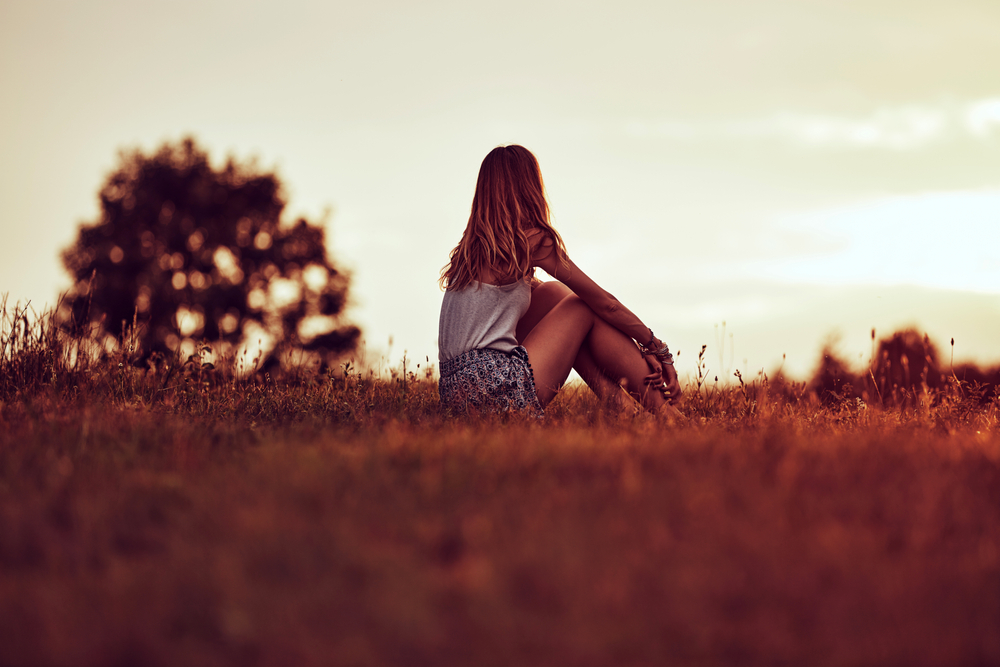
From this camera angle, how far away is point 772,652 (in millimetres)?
1726

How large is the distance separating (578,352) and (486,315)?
774 mm

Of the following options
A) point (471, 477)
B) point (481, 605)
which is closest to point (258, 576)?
point (481, 605)

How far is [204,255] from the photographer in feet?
71.3

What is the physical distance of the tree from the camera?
20.2m

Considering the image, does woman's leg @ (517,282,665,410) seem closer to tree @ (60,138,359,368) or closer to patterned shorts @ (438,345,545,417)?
patterned shorts @ (438,345,545,417)

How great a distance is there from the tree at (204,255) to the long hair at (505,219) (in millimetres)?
16608

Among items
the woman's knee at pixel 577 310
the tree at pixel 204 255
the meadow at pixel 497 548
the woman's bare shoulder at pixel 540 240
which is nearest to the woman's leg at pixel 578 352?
the woman's knee at pixel 577 310

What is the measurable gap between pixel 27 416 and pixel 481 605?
3497mm

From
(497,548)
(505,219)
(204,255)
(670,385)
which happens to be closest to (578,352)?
(670,385)

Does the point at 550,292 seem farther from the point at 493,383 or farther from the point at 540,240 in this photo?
the point at 493,383

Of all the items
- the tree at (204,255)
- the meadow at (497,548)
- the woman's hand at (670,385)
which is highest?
the tree at (204,255)

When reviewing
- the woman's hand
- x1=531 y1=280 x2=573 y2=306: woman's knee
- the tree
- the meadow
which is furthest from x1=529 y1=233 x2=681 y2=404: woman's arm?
the tree

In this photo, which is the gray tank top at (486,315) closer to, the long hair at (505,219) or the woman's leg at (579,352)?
the long hair at (505,219)

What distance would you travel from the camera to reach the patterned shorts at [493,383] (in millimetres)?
4664
